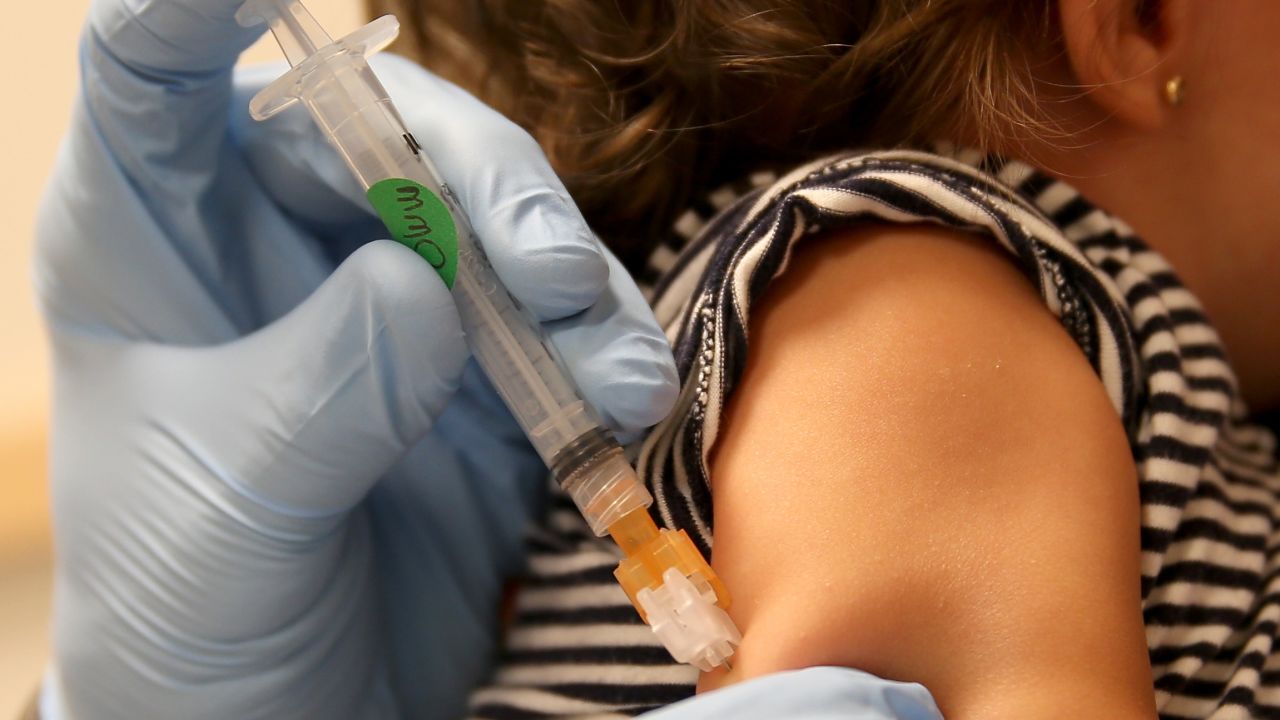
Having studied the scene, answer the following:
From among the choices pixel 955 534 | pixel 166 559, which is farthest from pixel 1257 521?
pixel 166 559

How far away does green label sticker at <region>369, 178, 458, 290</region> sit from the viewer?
21.4 inches

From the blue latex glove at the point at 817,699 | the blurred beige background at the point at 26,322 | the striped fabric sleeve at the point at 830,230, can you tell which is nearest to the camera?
the blue latex glove at the point at 817,699

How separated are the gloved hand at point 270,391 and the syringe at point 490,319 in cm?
2

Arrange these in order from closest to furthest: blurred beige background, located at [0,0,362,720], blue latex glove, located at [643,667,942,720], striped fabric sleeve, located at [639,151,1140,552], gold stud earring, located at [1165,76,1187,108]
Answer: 1. blue latex glove, located at [643,667,942,720]
2. striped fabric sleeve, located at [639,151,1140,552]
3. gold stud earring, located at [1165,76,1187,108]
4. blurred beige background, located at [0,0,362,720]

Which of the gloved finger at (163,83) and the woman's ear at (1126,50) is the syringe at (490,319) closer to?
the gloved finger at (163,83)

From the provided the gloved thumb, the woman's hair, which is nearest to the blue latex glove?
the gloved thumb

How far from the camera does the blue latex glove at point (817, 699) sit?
0.49 m

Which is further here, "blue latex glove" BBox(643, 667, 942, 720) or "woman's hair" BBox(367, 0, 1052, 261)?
"woman's hair" BBox(367, 0, 1052, 261)

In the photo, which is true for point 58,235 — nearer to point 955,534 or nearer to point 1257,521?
point 955,534

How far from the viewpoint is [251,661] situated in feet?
2.26

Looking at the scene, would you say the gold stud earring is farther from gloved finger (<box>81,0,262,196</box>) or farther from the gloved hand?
gloved finger (<box>81,0,262,196</box>)

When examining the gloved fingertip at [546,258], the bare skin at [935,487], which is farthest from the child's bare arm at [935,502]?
the gloved fingertip at [546,258]

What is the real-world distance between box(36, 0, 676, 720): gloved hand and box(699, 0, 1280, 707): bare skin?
78 mm

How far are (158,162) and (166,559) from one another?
266 mm
